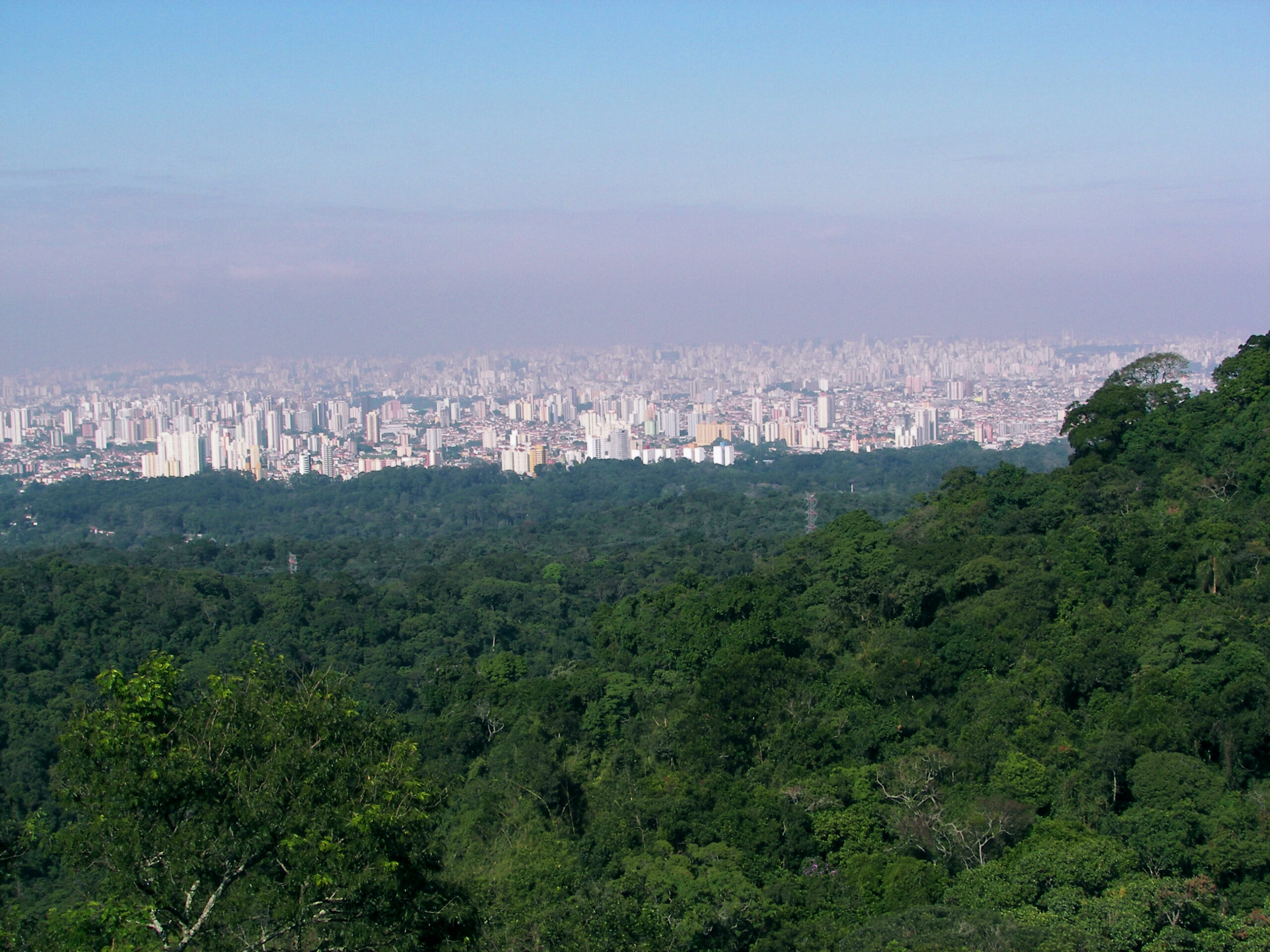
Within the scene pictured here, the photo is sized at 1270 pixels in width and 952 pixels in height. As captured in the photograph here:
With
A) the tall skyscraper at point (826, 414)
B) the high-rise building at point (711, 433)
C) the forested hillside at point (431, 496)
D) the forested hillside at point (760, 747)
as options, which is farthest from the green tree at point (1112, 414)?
the tall skyscraper at point (826, 414)

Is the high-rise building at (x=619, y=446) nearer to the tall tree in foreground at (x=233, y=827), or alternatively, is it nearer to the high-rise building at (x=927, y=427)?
the high-rise building at (x=927, y=427)

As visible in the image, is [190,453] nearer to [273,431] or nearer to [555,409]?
[273,431]

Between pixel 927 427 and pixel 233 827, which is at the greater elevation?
pixel 927 427

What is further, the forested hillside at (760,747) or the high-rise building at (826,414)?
the high-rise building at (826,414)

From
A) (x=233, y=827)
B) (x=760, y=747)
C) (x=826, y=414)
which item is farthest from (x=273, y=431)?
(x=233, y=827)

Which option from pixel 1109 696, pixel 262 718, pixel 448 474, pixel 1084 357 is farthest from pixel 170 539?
pixel 1084 357
